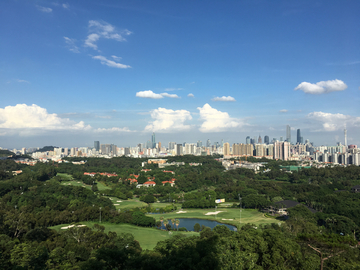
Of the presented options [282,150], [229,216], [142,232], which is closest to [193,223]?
[229,216]

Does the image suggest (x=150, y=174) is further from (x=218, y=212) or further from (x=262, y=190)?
(x=218, y=212)

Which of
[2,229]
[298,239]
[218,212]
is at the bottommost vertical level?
[218,212]

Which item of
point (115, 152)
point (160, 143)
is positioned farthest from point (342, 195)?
point (160, 143)

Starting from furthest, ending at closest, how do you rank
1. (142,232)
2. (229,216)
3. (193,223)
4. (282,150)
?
(282,150) < (229,216) < (193,223) < (142,232)

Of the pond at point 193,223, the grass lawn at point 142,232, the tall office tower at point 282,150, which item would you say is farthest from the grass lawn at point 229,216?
the tall office tower at point 282,150

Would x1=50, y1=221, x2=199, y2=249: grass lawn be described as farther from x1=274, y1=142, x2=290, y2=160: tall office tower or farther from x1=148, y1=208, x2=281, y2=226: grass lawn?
x1=274, y1=142, x2=290, y2=160: tall office tower

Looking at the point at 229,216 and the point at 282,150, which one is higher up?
the point at 282,150

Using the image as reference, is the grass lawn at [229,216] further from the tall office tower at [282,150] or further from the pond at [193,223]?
the tall office tower at [282,150]

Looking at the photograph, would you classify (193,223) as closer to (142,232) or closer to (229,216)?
(229,216)
